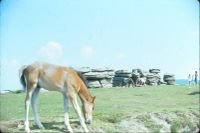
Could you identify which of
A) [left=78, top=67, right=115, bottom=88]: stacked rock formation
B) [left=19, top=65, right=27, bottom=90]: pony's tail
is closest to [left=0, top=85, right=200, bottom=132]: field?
[left=19, top=65, right=27, bottom=90]: pony's tail

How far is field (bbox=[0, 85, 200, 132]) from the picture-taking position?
8023 mm

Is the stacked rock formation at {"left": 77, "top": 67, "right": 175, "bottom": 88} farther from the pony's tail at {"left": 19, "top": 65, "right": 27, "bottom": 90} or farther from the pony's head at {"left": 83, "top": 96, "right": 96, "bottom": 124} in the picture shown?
the pony's tail at {"left": 19, "top": 65, "right": 27, "bottom": 90}

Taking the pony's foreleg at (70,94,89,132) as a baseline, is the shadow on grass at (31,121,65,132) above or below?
below

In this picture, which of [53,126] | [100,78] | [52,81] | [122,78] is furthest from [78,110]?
[122,78]

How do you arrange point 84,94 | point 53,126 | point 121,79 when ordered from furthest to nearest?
point 121,79 → point 53,126 → point 84,94

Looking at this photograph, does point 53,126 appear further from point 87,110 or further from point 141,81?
point 141,81

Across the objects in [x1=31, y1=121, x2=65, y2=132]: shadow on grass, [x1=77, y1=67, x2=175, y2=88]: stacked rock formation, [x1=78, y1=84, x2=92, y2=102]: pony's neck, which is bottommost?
[x1=31, y1=121, x2=65, y2=132]: shadow on grass

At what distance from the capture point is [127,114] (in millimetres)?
8742

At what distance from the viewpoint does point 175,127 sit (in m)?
8.44

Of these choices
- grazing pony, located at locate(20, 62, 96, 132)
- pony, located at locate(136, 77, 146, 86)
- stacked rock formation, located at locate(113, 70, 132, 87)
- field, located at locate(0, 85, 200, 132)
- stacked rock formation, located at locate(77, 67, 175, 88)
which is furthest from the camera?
pony, located at locate(136, 77, 146, 86)

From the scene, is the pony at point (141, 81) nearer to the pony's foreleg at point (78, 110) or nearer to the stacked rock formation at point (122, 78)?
the stacked rock formation at point (122, 78)

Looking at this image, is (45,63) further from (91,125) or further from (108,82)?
(108,82)

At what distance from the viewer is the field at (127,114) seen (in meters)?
8.02

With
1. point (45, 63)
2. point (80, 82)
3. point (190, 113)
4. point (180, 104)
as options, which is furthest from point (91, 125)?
point (180, 104)
